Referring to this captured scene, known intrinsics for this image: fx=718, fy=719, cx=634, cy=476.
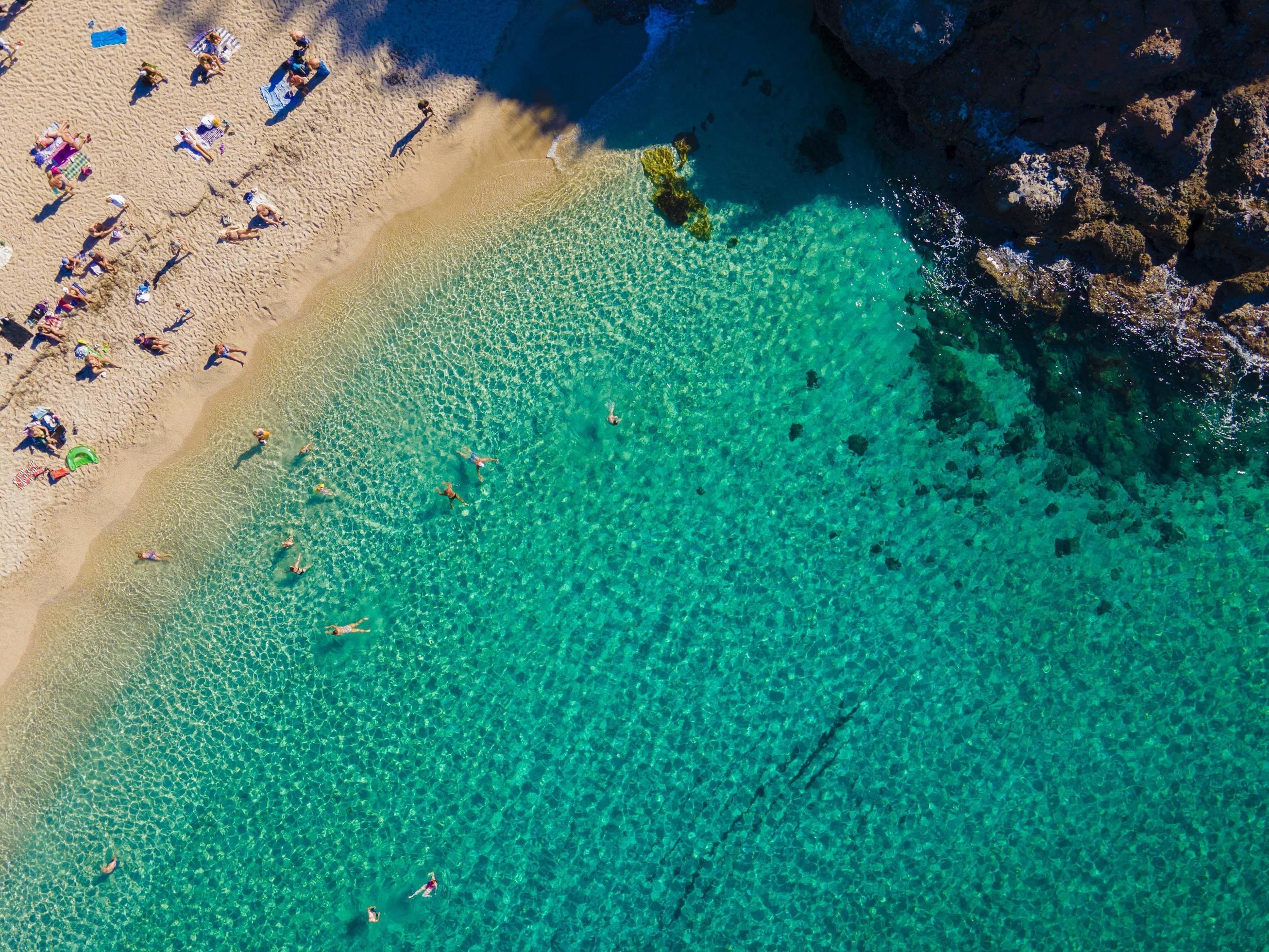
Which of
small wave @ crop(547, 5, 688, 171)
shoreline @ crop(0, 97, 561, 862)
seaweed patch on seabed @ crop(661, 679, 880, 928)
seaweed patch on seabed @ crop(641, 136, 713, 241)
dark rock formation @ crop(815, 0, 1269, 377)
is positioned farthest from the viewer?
small wave @ crop(547, 5, 688, 171)

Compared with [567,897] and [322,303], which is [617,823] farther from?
[322,303]

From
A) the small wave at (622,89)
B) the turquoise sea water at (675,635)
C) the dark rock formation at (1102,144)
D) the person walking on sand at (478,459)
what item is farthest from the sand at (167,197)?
the dark rock formation at (1102,144)

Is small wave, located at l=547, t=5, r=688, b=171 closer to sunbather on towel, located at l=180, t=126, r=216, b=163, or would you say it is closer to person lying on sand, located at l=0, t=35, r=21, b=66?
sunbather on towel, located at l=180, t=126, r=216, b=163

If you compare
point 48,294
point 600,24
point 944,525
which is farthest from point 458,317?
point 944,525

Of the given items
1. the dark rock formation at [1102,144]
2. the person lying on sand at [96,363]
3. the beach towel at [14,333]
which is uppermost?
the dark rock formation at [1102,144]

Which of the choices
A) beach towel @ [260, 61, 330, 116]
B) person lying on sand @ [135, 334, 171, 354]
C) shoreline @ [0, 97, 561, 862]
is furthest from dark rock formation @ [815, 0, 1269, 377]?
person lying on sand @ [135, 334, 171, 354]

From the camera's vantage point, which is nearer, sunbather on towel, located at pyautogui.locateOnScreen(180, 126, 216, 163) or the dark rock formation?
the dark rock formation

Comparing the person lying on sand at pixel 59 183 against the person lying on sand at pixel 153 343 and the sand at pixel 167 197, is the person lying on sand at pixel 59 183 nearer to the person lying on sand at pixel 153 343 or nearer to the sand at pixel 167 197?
the sand at pixel 167 197
